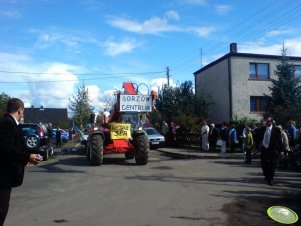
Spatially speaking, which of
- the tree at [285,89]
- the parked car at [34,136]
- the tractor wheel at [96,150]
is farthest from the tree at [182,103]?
the tractor wheel at [96,150]

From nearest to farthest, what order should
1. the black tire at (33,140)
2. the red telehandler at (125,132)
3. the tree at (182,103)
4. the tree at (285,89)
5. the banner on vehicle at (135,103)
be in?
the red telehandler at (125,132) < the black tire at (33,140) < the banner on vehicle at (135,103) < the tree at (285,89) < the tree at (182,103)

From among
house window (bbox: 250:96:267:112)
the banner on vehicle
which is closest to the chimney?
house window (bbox: 250:96:267:112)

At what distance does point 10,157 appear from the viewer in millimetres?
4891

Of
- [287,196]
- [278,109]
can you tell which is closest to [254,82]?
[278,109]

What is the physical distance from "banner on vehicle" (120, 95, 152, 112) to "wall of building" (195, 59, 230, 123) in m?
16.5

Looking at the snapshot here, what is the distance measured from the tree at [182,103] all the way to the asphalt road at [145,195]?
17.3m

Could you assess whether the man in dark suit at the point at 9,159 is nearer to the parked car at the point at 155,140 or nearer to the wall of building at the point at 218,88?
the parked car at the point at 155,140

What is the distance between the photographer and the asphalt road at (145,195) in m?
7.61

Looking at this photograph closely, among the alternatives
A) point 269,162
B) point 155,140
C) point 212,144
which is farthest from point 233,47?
point 269,162

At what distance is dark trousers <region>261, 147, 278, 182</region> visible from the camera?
11.5 meters

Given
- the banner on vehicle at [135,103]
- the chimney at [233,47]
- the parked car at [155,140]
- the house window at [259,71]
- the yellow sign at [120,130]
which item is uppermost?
the chimney at [233,47]

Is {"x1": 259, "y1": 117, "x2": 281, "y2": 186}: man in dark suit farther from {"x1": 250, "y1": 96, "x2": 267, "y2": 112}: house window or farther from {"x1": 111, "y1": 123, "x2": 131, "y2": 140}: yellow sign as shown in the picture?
{"x1": 250, "y1": 96, "x2": 267, "y2": 112}: house window

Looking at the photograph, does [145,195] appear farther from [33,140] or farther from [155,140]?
[155,140]

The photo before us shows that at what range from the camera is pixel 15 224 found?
287 inches
